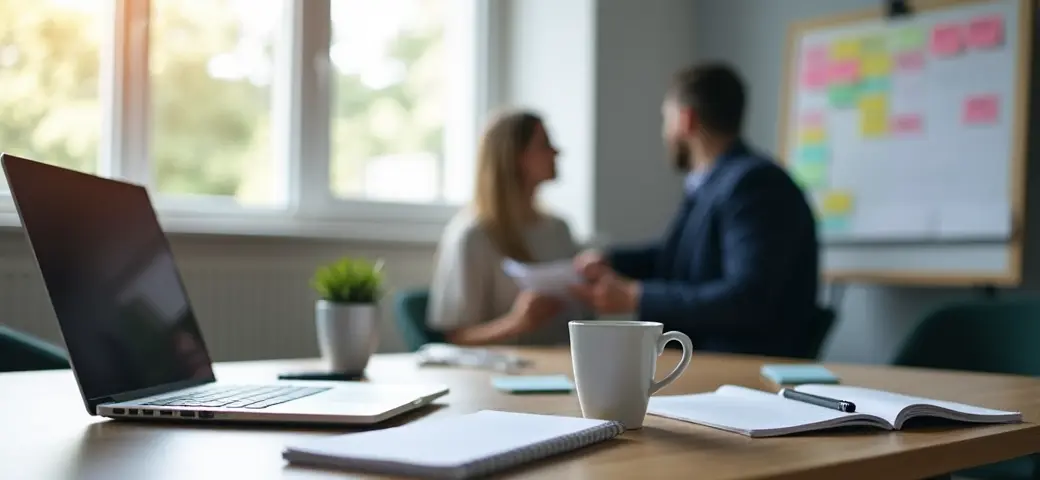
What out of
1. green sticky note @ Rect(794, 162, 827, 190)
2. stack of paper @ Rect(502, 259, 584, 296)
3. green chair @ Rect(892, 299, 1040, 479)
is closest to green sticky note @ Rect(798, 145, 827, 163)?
green sticky note @ Rect(794, 162, 827, 190)

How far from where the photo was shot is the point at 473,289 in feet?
8.29

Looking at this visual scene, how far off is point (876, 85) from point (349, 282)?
6.72 feet

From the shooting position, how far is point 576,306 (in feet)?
8.17

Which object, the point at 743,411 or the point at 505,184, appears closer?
the point at 743,411

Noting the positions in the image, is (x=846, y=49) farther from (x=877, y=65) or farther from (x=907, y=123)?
(x=907, y=123)

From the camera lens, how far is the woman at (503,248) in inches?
94.1

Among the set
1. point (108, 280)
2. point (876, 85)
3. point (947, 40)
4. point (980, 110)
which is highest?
point (947, 40)

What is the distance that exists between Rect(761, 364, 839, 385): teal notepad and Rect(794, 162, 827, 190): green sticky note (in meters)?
1.69

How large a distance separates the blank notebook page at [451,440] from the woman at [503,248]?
4.81 ft

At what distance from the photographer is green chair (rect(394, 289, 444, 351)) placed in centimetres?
240

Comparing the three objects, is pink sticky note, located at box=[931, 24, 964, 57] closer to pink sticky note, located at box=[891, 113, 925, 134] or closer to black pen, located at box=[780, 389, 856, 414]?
pink sticky note, located at box=[891, 113, 925, 134]

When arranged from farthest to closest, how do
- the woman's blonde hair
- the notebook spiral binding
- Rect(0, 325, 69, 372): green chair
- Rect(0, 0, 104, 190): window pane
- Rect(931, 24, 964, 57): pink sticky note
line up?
Rect(931, 24, 964, 57): pink sticky note < the woman's blonde hair < Rect(0, 0, 104, 190): window pane < Rect(0, 325, 69, 372): green chair < the notebook spiral binding

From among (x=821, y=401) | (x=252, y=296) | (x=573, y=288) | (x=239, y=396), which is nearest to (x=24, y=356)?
(x=239, y=396)

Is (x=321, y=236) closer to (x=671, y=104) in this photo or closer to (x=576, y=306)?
(x=576, y=306)
